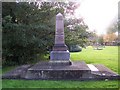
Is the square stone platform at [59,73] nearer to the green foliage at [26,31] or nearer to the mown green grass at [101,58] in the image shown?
the mown green grass at [101,58]

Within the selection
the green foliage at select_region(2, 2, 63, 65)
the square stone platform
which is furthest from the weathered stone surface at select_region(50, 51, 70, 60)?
the green foliage at select_region(2, 2, 63, 65)

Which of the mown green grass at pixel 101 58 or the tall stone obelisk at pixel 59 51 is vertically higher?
the tall stone obelisk at pixel 59 51

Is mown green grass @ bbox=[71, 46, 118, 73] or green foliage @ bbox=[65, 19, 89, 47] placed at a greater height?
green foliage @ bbox=[65, 19, 89, 47]

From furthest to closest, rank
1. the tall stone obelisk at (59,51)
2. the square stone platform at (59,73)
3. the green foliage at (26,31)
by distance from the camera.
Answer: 1. the green foliage at (26,31)
2. the tall stone obelisk at (59,51)
3. the square stone platform at (59,73)

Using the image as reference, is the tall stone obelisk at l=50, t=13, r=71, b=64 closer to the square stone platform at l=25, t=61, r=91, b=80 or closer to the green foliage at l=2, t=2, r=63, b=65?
the square stone platform at l=25, t=61, r=91, b=80

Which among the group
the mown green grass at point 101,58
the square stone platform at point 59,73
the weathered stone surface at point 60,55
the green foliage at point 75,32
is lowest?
the mown green grass at point 101,58

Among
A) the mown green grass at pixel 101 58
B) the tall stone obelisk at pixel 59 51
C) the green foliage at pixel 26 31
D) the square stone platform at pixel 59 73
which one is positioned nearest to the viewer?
the square stone platform at pixel 59 73

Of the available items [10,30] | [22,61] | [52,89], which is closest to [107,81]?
[52,89]

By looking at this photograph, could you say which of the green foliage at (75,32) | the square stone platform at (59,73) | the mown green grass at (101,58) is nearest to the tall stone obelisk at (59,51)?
the square stone platform at (59,73)

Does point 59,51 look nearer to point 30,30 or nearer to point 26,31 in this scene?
point 26,31

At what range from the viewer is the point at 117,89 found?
25.8 ft

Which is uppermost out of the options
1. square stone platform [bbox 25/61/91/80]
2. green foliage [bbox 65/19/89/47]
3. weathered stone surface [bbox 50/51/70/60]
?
green foliage [bbox 65/19/89/47]

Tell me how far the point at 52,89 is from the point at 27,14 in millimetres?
9090

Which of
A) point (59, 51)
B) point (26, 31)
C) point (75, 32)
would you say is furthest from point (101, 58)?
point (59, 51)
